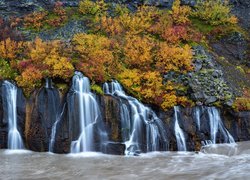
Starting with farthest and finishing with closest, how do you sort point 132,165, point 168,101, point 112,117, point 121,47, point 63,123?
point 121,47, point 168,101, point 112,117, point 63,123, point 132,165

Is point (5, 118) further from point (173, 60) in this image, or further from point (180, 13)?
point (180, 13)

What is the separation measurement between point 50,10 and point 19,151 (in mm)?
12878

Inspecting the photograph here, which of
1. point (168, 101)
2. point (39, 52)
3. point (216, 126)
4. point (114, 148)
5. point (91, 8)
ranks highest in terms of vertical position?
point (91, 8)

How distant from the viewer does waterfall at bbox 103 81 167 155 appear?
55.1 feet

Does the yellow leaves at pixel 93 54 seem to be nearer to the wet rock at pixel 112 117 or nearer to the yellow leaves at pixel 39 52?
the wet rock at pixel 112 117

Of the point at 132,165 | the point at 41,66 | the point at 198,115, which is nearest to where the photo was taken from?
the point at 132,165

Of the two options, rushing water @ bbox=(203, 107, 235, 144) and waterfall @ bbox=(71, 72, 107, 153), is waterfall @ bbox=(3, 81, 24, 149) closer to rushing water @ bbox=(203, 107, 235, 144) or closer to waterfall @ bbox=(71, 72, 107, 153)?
waterfall @ bbox=(71, 72, 107, 153)

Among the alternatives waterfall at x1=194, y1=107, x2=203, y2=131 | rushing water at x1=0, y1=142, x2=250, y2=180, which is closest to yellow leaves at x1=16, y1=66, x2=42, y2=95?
rushing water at x1=0, y1=142, x2=250, y2=180

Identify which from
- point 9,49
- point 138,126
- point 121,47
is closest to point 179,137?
point 138,126

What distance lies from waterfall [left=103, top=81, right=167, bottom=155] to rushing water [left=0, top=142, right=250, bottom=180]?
701 mm

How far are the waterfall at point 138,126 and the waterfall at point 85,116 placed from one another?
0.96 metres

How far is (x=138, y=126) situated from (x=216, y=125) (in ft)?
13.3

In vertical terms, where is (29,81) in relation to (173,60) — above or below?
below

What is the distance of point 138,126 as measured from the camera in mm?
17125
